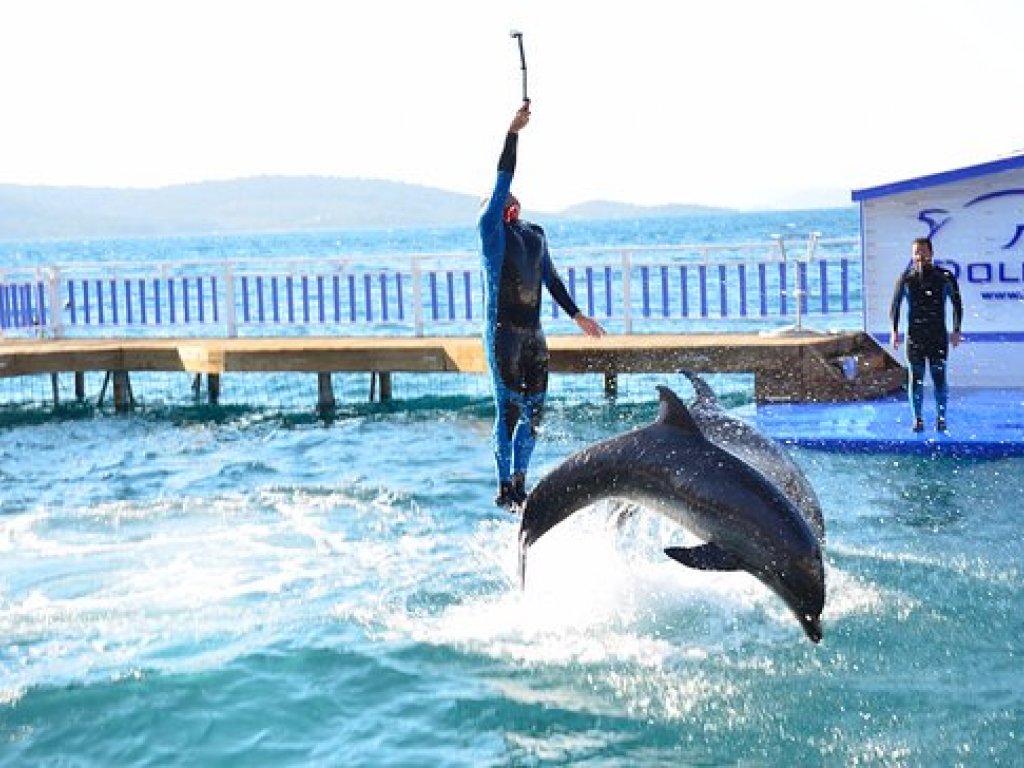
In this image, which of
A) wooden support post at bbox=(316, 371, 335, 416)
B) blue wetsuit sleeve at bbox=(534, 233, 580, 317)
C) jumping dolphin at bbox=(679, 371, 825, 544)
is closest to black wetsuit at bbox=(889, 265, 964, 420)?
blue wetsuit sleeve at bbox=(534, 233, 580, 317)

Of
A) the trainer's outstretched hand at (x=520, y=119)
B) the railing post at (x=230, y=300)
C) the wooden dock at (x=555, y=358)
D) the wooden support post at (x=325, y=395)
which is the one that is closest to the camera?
the trainer's outstretched hand at (x=520, y=119)

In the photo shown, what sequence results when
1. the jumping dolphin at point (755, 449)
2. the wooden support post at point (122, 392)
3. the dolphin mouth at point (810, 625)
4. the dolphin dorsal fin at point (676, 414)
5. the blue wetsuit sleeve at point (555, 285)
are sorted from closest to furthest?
the dolphin mouth at point (810, 625) < the dolphin dorsal fin at point (676, 414) < the jumping dolphin at point (755, 449) < the blue wetsuit sleeve at point (555, 285) < the wooden support post at point (122, 392)

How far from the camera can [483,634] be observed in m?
8.48

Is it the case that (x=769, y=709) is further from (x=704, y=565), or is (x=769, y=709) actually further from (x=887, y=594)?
(x=887, y=594)

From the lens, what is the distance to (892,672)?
7.61 m

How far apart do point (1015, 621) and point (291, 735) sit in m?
3.90

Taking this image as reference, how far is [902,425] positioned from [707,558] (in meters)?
8.14

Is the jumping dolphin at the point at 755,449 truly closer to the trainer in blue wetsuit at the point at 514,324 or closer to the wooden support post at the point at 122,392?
the trainer in blue wetsuit at the point at 514,324

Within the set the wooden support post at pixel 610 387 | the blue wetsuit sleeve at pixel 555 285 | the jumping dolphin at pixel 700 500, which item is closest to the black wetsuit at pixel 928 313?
the blue wetsuit sleeve at pixel 555 285

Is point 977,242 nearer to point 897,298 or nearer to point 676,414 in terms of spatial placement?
point 897,298

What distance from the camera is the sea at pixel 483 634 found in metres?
7.04

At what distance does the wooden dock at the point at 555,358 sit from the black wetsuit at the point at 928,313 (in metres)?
2.44

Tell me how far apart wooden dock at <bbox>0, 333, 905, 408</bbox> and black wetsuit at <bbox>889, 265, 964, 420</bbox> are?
244cm

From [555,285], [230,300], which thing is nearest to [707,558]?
[555,285]
